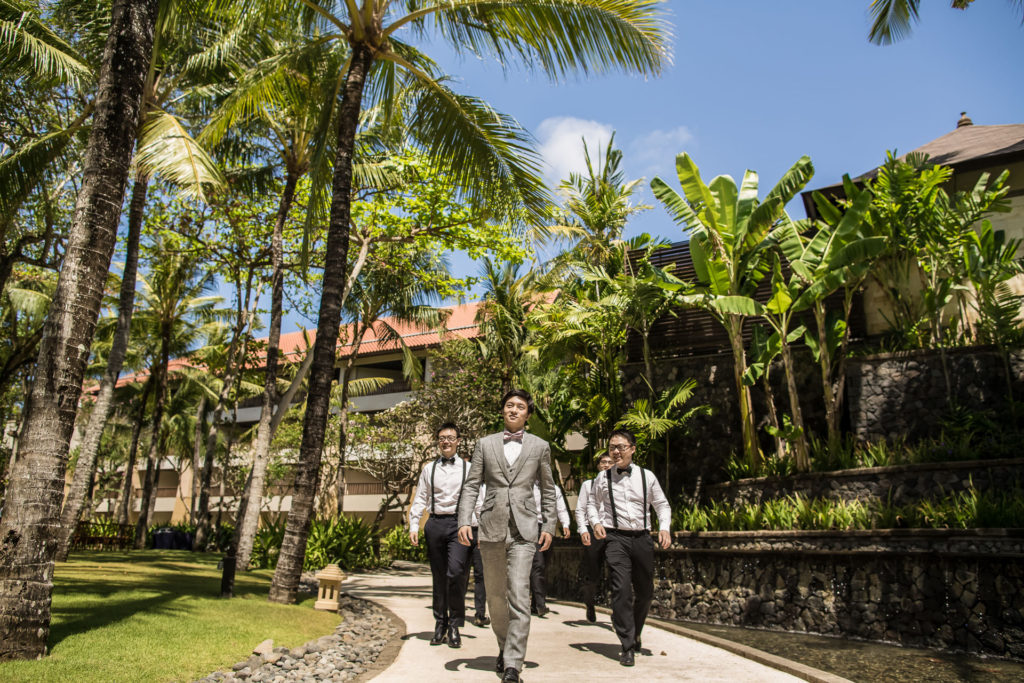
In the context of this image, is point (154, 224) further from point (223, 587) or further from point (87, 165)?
point (87, 165)

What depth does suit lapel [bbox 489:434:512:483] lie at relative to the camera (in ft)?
17.1

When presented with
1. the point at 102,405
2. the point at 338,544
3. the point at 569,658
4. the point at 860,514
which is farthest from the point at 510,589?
the point at 338,544

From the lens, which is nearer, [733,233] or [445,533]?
[445,533]

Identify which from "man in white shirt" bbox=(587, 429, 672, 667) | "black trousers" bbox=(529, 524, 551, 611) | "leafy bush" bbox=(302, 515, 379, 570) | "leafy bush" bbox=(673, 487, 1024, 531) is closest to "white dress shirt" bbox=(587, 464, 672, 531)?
"man in white shirt" bbox=(587, 429, 672, 667)

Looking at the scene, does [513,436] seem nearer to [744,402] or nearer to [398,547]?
[744,402]

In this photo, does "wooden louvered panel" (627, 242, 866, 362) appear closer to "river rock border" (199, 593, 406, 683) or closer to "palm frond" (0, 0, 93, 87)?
"river rock border" (199, 593, 406, 683)

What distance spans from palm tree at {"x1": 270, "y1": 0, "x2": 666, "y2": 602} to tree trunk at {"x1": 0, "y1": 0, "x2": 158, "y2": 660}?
3.68 meters

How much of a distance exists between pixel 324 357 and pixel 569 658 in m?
4.96

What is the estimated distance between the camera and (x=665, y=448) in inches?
553

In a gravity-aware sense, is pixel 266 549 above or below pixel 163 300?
below

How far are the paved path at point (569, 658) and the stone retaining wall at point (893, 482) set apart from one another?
4091 millimetres

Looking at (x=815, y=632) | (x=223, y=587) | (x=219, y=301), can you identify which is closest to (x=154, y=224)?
(x=219, y=301)

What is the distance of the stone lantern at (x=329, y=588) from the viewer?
907 cm

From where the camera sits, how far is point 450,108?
425 inches
